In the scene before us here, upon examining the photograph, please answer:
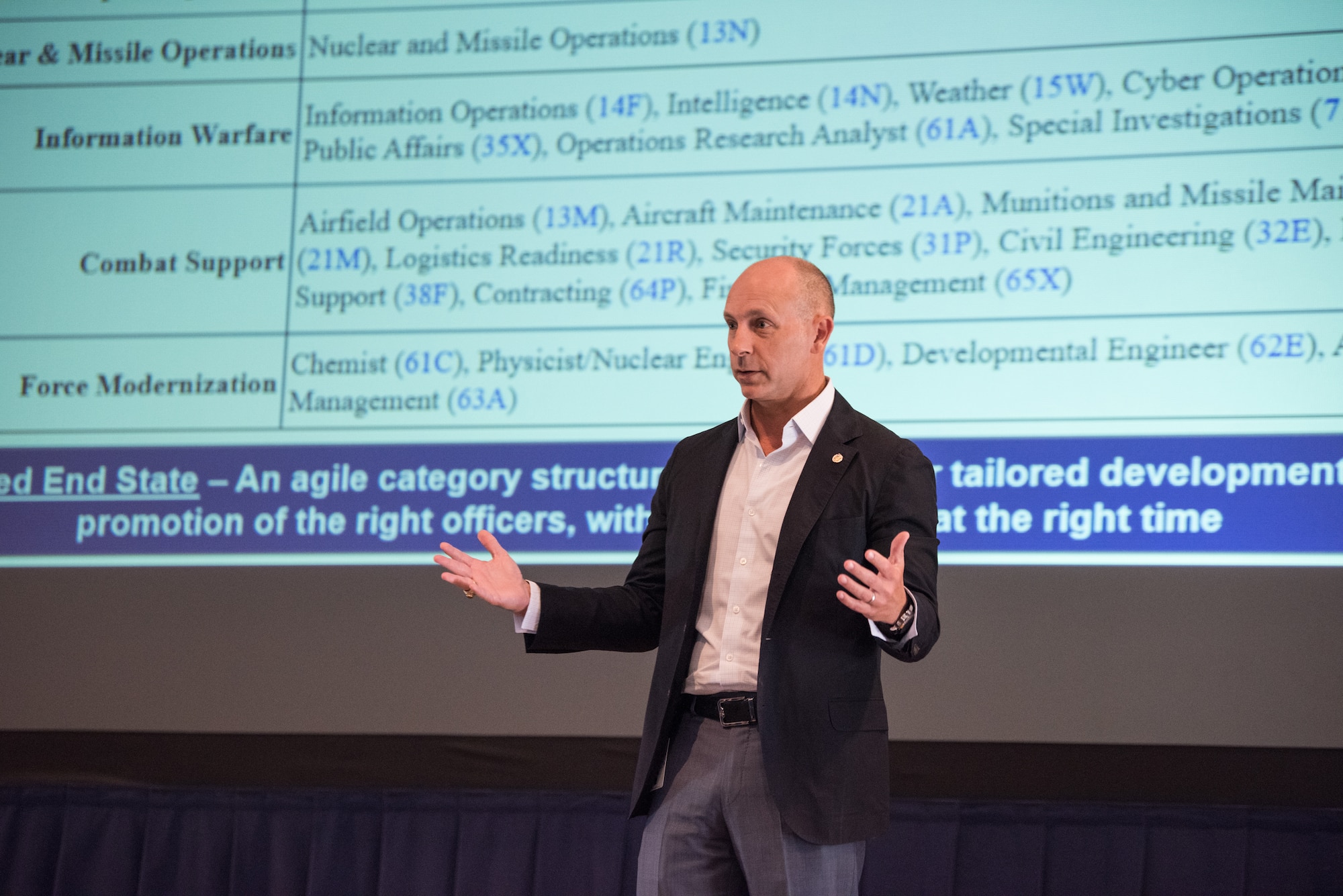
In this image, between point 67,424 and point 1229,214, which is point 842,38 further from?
point 67,424

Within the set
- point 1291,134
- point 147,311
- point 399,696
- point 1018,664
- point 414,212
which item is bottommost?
point 399,696

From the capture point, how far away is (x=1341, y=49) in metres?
2.66

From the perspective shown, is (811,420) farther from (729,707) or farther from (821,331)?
(729,707)

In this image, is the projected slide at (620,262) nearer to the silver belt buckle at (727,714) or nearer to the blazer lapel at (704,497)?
the blazer lapel at (704,497)

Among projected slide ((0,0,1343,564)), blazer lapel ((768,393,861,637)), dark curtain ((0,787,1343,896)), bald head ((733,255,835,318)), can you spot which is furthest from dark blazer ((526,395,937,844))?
dark curtain ((0,787,1343,896))

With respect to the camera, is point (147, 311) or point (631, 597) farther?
point (147, 311)

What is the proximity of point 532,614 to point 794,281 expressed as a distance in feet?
1.94

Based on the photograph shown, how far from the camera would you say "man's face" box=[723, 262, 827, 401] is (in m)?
1.63

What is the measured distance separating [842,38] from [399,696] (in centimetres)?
192

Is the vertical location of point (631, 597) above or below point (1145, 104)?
below

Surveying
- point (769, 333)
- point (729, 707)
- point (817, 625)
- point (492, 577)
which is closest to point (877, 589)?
point (817, 625)

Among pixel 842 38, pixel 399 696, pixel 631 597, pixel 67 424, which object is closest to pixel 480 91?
pixel 842 38

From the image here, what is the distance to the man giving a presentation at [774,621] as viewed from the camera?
1.50m

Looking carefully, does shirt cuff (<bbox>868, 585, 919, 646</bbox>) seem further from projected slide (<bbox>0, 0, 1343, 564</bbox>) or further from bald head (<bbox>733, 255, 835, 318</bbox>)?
projected slide (<bbox>0, 0, 1343, 564</bbox>)
